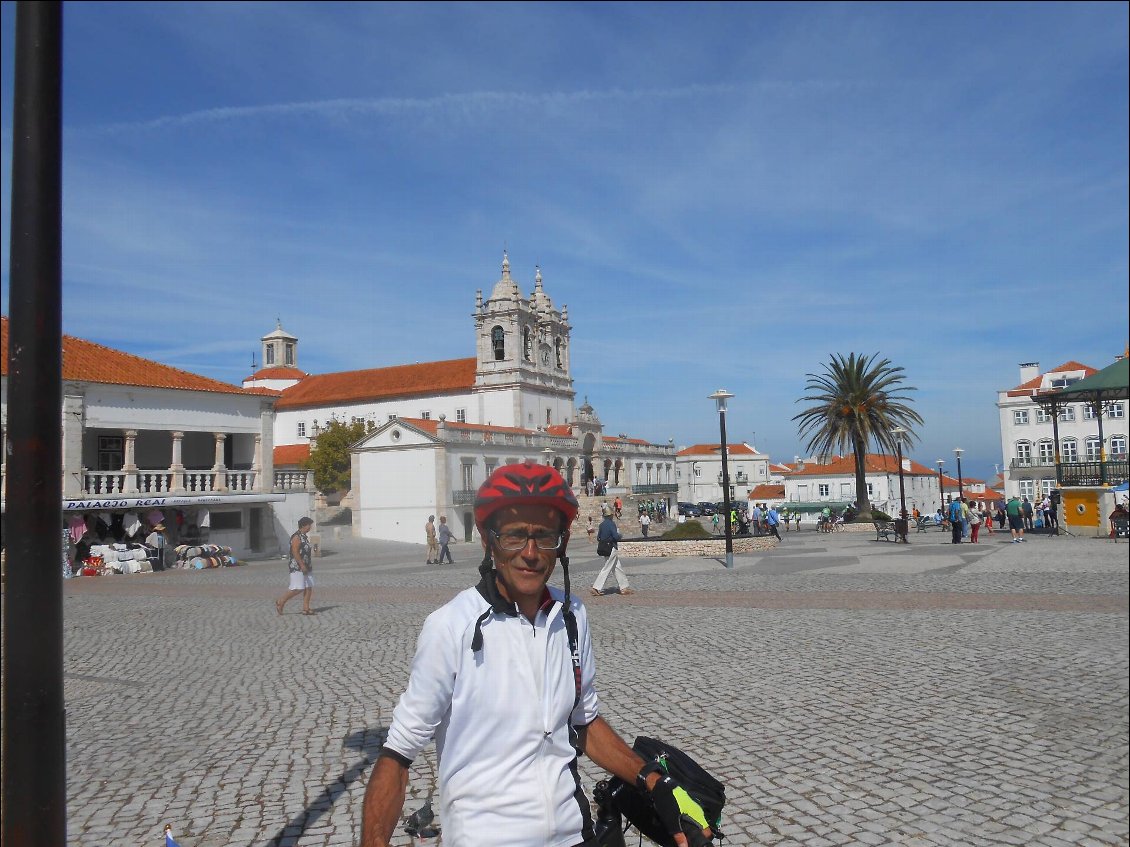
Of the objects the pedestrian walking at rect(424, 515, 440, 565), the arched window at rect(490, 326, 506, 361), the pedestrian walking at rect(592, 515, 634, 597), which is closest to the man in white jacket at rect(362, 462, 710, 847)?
the pedestrian walking at rect(592, 515, 634, 597)

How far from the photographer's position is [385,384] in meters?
75.2

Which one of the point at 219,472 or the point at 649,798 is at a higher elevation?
the point at 219,472

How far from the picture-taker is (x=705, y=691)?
7.80m

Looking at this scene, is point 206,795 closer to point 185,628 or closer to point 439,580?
point 185,628

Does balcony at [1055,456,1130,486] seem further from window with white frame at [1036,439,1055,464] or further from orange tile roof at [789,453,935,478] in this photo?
orange tile roof at [789,453,935,478]

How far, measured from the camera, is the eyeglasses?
8.28 ft

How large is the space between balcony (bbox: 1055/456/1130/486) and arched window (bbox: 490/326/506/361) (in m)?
49.4

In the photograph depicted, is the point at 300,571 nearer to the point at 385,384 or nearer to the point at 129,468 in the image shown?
the point at 129,468

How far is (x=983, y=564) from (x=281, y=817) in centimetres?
1696

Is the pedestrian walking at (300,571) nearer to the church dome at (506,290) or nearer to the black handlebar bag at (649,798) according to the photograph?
the black handlebar bag at (649,798)

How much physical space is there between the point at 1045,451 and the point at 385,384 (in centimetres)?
5252

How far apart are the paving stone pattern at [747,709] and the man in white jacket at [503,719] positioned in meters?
2.62

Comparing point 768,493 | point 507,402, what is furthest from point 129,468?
point 768,493

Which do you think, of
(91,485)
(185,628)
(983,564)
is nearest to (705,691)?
(185,628)
